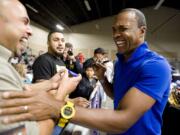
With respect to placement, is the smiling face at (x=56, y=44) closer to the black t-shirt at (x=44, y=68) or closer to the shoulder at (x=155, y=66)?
the black t-shirt at (x=44, y=68)

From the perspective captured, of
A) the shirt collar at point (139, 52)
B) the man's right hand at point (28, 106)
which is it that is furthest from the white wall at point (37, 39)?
the man's right hand at point (28, 106)

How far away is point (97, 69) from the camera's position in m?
2.37

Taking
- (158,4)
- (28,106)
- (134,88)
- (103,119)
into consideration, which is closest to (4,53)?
(28,106)

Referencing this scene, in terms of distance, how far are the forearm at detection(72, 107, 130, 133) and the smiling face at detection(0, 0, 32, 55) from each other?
422mm

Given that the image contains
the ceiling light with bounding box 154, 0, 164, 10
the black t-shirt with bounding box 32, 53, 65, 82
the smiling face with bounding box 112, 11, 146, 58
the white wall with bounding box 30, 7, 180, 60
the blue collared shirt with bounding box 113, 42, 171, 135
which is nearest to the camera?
the blue collared shirt with bounding box 113, 42, 171, 135

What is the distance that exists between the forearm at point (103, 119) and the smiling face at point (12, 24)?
0.42 metres

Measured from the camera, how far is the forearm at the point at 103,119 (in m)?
1.29

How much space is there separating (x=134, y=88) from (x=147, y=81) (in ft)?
0.26

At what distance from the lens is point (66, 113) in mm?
1222

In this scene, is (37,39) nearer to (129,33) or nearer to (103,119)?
(129,33)

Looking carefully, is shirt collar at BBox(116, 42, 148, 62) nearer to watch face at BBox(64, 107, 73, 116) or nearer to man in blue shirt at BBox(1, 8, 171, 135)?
man in blue shirt at BBox(1, 8, 171, 135)

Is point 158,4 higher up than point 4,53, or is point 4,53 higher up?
point 4,53

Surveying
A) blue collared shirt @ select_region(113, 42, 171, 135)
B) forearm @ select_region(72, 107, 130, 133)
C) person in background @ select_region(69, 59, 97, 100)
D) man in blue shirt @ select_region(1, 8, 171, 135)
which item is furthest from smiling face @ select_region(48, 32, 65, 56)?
forearm @ select_region(72, 107, 130, 133)

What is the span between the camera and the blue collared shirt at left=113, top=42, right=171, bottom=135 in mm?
1479
